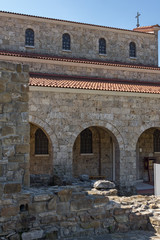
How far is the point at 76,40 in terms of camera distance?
1541cm

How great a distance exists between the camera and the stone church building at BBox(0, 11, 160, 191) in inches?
404

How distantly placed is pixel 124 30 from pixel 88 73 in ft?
14.9

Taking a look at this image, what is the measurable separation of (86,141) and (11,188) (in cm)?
924

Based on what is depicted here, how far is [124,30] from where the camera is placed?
16266 mm

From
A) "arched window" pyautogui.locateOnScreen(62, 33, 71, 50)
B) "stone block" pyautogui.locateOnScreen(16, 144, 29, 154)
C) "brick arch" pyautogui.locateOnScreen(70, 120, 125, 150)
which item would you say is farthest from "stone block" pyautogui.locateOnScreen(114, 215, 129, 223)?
"arched window" pyautogui.locateOnScreen(62, 33, 71, 50)

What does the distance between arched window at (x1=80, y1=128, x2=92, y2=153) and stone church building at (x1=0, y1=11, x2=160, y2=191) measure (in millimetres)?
22

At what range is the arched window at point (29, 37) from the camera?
1450 cm

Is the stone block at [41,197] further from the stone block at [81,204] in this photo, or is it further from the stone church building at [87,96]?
the stone church building at [87,96]

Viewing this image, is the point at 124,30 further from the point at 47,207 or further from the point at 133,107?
the point at 47,207

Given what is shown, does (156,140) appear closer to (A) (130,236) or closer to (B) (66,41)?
(B) (66,41)

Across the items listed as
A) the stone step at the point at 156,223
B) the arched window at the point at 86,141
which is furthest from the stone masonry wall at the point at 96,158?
the stone step at the point at 156,223

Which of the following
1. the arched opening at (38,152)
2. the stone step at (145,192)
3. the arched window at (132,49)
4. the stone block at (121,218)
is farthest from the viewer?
the arched window at (132,49)

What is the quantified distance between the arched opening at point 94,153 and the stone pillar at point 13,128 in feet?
28.1

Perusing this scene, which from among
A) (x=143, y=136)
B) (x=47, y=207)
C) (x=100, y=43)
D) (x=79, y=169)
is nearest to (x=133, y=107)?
(x=143, y=136)
